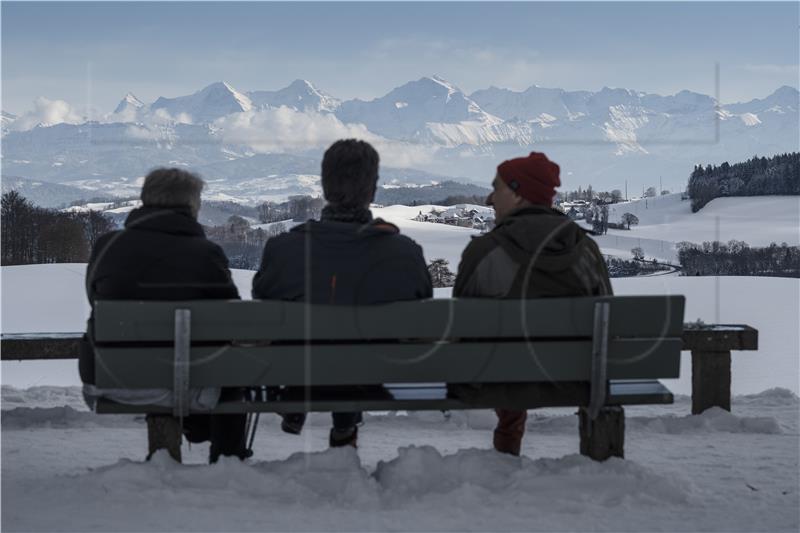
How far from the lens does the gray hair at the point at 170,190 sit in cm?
402

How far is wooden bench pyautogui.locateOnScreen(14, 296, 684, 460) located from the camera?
3.73m

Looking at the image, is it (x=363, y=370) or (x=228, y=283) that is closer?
(x=363, y=370)

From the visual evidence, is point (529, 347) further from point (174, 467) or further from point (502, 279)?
point (174, 467)

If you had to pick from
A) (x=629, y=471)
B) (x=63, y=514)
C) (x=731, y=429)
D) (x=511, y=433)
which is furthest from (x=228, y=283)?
(x=731, y=429)

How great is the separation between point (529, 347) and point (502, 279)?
0.99ft

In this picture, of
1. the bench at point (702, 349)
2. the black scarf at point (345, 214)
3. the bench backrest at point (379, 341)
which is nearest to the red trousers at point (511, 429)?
the bench backrest at point (379, 341)

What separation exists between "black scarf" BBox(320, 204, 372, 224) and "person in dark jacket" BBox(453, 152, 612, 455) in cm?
48

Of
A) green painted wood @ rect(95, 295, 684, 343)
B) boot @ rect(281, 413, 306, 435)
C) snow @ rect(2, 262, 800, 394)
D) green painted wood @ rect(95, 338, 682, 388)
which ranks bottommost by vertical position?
snow @ rect(2, 262, 800, 394)

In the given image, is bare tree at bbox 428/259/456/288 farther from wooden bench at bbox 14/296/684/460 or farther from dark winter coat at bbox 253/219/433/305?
wooden bench at bbox 14/296/684/460

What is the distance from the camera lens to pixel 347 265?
150 inches

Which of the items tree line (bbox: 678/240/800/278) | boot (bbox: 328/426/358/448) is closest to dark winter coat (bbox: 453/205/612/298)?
boot (bbox: 328/426/358/448)

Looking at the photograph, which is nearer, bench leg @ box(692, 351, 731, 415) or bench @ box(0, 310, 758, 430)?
bench @ box(0, 310, 758, 430)

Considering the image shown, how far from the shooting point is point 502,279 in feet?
13.0

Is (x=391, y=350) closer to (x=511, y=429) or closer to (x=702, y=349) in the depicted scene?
(x=511, y=429)
